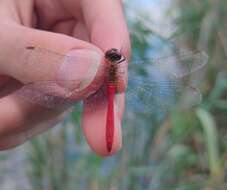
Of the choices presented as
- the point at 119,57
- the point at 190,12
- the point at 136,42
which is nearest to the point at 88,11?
the point at 119,57

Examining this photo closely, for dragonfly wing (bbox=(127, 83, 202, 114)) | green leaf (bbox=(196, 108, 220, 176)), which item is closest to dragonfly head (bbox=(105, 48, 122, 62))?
dragonfly wing (bbox=(127, 83, 202, 114))

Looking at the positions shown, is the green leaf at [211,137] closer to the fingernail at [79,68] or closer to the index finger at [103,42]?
the index finger at [103,42]

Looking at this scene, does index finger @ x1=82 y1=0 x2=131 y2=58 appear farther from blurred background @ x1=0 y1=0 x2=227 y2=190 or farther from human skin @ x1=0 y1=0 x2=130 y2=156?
blurred background @ x1=0 y1=0 x2=227 y2=190

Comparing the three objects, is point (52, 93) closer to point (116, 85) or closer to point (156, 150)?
point (116, 85)

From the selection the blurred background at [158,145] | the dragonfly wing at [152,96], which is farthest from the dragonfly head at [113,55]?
the blurred background at [158,145]

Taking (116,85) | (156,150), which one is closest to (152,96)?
(116,85)

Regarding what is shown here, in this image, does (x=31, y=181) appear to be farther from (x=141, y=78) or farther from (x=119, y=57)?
(x=119, y=57)

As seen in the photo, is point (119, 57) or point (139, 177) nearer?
point (119, 57)
